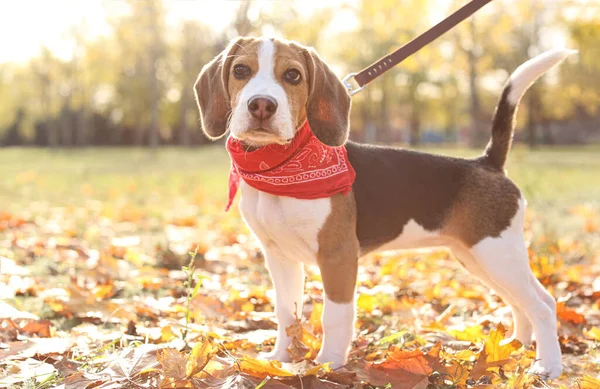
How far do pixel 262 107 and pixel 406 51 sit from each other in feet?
4.41

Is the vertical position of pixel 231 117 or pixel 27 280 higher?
pixel 231 117

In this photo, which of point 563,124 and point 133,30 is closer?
point 133,30

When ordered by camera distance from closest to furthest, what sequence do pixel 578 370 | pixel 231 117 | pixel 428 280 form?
pixel 231 117 < pixel 578 370 < pixel 428 280

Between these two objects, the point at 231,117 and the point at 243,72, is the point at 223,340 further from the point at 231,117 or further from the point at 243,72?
the point at 243,72

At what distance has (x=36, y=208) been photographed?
10008 millimetres

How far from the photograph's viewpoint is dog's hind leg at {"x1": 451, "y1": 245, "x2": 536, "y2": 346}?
12.3ft

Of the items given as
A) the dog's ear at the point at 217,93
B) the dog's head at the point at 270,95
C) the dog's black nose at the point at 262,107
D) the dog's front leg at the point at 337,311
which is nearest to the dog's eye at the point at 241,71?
the dog's head at the point at 270,95

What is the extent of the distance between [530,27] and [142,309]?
31731mm

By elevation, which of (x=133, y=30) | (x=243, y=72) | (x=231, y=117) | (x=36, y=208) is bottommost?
(x=36, y=208)

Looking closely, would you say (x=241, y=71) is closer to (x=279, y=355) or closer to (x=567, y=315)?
(x=279, y=355)

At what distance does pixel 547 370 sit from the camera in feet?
10.8

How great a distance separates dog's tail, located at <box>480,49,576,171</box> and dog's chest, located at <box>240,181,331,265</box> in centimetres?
128

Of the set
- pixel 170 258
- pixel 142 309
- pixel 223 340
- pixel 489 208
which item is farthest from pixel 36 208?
pixel 489 208

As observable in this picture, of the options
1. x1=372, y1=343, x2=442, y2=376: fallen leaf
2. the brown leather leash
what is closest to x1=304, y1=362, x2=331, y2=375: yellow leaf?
x1=372, y1=343, x2=442, y2=376: fallen leaf
